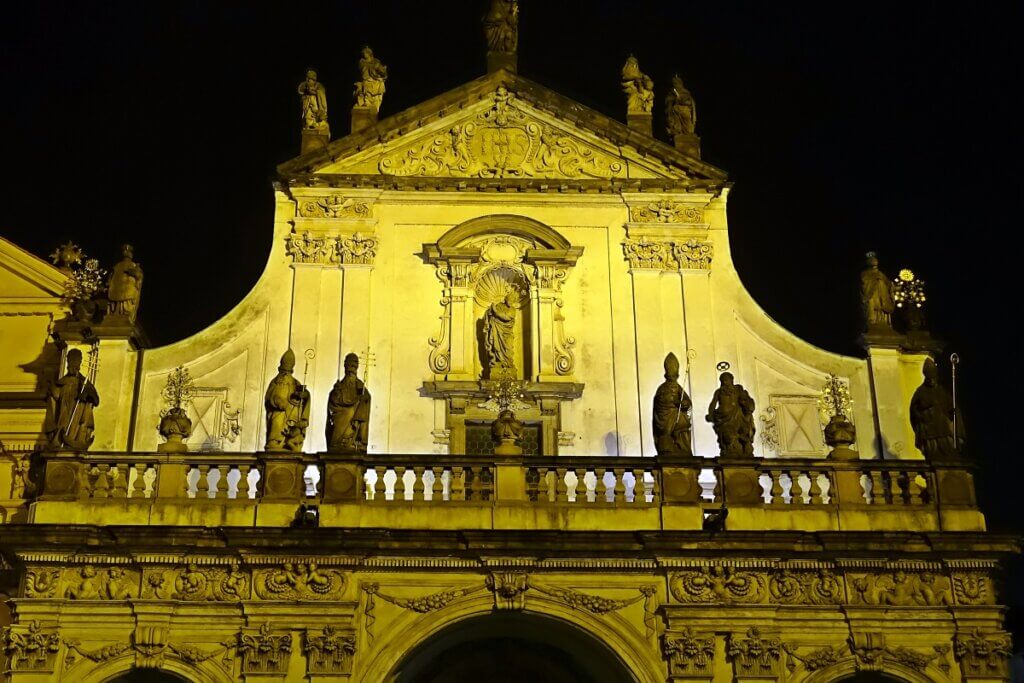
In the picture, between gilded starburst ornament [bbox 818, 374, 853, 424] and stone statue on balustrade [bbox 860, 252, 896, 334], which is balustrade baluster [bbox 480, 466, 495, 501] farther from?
stone statue on balustrade [bbox 860, 252, 896, 334]

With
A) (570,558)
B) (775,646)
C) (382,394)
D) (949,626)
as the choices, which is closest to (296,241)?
(382,394)

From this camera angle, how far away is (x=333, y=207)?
68.2 ft

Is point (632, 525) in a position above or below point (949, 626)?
above

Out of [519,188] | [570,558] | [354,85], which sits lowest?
[570,558]

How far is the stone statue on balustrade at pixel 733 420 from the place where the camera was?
17.6 m

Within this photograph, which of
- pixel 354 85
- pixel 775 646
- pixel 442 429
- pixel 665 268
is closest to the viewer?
pixel 775 646

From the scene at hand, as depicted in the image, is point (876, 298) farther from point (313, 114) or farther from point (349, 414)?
point (313, 114)

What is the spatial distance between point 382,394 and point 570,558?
4145 millimetres

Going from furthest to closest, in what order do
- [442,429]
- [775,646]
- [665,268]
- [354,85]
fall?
[354,85] < [665,268] < [442,429] < [775,646]

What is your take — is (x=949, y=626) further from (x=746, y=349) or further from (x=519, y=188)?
(x=519, y=188)

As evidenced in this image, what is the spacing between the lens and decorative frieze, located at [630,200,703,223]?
2084cm

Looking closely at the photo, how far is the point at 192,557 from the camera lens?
55.1ft

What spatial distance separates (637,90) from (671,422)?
6947 mm

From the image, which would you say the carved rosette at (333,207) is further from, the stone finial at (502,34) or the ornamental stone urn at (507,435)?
the ornamental stone urn at (507,435)
